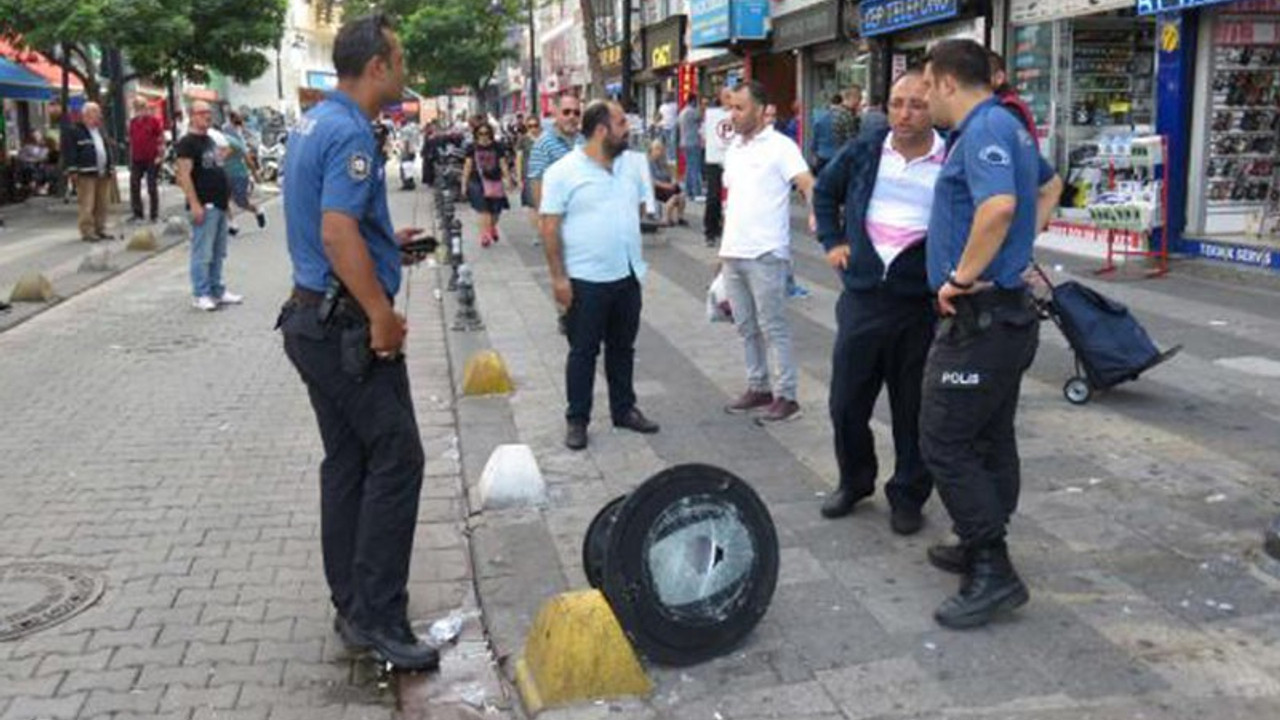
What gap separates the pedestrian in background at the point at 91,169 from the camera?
17.3 metres

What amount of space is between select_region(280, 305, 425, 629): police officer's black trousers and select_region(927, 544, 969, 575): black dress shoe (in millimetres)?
1953

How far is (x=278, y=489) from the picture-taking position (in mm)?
6199

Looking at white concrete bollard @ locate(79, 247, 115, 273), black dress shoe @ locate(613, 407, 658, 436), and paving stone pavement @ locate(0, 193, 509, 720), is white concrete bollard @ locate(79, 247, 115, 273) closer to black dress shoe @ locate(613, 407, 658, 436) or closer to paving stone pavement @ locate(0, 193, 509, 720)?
paving stone pavement @ locate(0, 193, 509, 720)

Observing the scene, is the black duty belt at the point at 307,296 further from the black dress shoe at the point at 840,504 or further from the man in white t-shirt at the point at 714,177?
the man in white t-shirt at the point at 714,177

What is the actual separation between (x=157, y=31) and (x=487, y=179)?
783 centimetres

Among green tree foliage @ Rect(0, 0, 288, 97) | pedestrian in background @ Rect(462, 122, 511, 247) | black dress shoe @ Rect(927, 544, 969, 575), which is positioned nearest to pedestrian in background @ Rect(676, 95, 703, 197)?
pedestrian in background @ Rect(462, 122, 511, 247)

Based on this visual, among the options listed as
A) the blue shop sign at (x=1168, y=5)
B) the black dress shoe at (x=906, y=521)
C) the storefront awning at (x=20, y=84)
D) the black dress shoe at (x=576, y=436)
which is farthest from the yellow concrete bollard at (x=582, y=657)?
the storefront awning at (x=20, y=84)

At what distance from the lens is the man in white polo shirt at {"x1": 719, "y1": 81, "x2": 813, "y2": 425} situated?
22.0 feet

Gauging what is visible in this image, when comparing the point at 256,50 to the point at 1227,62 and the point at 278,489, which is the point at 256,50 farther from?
the point at 278,489

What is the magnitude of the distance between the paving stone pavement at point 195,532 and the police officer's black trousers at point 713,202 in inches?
228

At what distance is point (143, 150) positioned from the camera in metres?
20.1

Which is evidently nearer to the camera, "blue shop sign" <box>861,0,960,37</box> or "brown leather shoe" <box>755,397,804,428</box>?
"brown leather shoe" <box>755,397,804,428</box>

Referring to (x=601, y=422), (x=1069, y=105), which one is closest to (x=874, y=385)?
(x=601, y=422)

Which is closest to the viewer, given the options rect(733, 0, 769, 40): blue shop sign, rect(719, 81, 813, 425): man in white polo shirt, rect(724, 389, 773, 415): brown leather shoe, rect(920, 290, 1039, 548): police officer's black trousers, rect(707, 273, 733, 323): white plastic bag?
rect(920, 290, 1039, 548): police officer's black trousers
